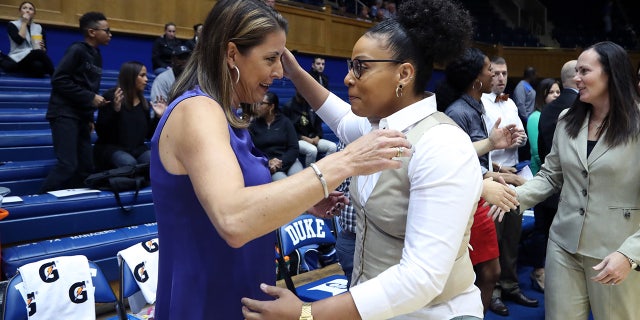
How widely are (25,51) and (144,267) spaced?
5987 mm

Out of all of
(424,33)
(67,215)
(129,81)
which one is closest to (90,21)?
(129,81)

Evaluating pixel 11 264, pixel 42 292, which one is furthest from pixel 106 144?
pixel 42 292

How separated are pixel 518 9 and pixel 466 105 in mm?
16556

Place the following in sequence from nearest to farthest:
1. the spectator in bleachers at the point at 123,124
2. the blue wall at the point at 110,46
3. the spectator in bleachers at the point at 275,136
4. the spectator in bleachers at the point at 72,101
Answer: the spectator in bleachers at the point at 72,101 → the spectator in bleachers at the point at 123,124 → the spectator in bleachers at the point at 275,136 → the blue wall at the point at 110,46

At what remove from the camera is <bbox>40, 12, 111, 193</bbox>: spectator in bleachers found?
15.8 ft

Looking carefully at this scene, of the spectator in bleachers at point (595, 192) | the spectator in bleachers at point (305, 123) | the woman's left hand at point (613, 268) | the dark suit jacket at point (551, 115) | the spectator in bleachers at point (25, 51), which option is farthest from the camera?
the spectator in bleachers at point (25, 51)

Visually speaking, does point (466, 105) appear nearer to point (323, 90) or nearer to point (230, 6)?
point (323, 90)

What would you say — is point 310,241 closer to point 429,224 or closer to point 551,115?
point 551,115

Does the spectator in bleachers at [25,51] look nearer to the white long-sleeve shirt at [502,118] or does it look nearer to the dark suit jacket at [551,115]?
Result: the white long-sleeve shirt at [502,118]

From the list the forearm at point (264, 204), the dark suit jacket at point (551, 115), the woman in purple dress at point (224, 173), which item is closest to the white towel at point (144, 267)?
the woman in purple dress at point (224, 173)

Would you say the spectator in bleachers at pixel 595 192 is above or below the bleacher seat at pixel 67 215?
above

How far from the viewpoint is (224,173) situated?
1.06 meters

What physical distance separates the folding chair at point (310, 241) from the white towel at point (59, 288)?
1.04 m

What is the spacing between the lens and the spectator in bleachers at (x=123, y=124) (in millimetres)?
5105
